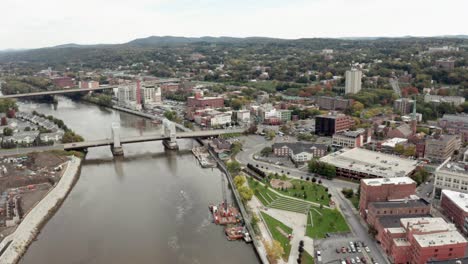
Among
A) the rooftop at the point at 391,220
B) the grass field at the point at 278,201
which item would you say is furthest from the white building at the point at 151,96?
the rooftop at the point at 391,220

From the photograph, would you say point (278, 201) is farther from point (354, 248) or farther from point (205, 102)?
point (205, 102)

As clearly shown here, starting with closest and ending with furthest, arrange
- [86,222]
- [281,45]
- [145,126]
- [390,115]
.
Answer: [86,222]
[390,115]
[145,126]
[281,45]

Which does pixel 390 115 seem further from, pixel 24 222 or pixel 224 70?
pixel 224 70

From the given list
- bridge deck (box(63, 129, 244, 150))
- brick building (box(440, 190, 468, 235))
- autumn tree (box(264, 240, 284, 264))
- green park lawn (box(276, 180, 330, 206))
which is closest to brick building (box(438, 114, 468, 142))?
brick building (box(440, 190, 468, 235))

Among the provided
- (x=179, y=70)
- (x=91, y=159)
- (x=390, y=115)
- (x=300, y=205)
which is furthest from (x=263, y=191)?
(x=179, y=70)

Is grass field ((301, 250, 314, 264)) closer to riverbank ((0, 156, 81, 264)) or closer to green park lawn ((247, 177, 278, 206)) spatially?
green park lawn ((247, 177, 278, 206))

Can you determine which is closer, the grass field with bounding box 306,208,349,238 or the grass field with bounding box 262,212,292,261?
the grass field with bounding box 262,212,292,261
